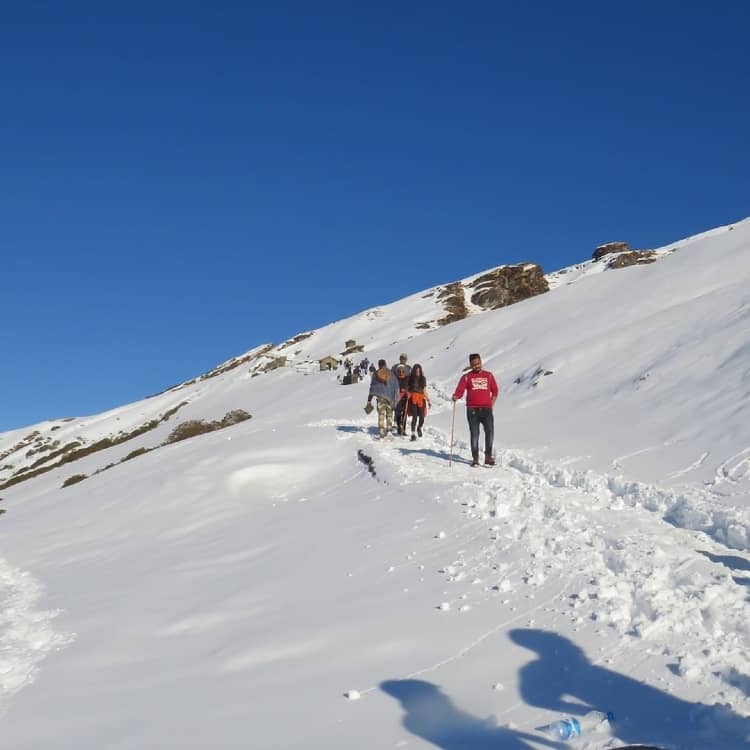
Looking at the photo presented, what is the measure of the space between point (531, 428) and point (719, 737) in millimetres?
14164

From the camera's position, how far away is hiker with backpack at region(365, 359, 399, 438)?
715 inches

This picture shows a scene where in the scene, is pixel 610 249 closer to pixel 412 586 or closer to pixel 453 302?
pixel 453 302

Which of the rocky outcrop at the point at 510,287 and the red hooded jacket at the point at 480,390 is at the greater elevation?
the rocky outcrop at the point at 510,287

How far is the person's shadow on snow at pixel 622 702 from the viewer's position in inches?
153

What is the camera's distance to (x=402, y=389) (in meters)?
18.6

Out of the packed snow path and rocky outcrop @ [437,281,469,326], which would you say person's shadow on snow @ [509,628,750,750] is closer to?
the packed snow path

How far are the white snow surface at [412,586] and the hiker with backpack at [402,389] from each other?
0.75 meters

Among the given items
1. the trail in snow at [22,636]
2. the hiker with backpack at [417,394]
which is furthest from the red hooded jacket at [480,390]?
the trail in snow at [22,636]

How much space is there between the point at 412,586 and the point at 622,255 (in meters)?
95.6

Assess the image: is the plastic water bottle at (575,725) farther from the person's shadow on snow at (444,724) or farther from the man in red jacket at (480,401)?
the man in red jacket at (480,401)

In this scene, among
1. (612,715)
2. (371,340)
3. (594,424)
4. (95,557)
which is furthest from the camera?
(371,340)

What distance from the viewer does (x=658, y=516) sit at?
883 centimetres

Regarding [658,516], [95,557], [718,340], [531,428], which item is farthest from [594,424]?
[95,557]

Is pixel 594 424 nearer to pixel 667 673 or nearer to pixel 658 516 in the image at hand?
pixel 658 516
